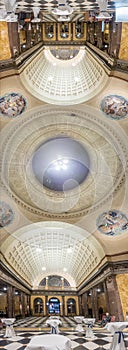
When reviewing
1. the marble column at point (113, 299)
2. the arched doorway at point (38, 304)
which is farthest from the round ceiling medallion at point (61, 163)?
the arched doorway at point (38, 304)

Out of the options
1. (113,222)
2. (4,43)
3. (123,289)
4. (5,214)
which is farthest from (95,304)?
(4,43)

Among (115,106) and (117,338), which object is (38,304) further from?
(117,338)

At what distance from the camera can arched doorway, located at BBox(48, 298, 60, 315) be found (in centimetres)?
2240

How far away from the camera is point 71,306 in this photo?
21.6 meters

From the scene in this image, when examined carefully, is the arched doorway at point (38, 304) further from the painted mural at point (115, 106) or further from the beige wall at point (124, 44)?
the beige wall at point (124, 44)

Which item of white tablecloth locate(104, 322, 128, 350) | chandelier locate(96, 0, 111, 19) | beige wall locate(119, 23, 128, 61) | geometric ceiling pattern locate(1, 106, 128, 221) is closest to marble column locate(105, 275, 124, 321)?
geometric ceiling pattern locate(1, 106, 128, 221)

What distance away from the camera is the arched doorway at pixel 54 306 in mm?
22397

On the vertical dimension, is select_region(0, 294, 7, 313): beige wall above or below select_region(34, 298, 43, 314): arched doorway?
above

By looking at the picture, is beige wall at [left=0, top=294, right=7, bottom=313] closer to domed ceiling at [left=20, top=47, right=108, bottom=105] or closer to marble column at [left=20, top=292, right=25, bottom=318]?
marble column at [left=20, top=292, right=25, bottom=318]

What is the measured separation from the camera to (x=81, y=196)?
1941 centimetres

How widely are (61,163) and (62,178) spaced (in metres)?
1.04

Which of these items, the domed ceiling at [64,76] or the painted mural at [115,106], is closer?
the domed ceiling at [64,76]

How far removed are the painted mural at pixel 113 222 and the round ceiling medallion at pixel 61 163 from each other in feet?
8.76

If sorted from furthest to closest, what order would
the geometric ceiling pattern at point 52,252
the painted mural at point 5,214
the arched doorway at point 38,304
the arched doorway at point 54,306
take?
the arched doorway at point 54,306
the arched doorway at point 38,304
the geometric ceiling pattern at point 52,252
the painted mural at point 5,214
